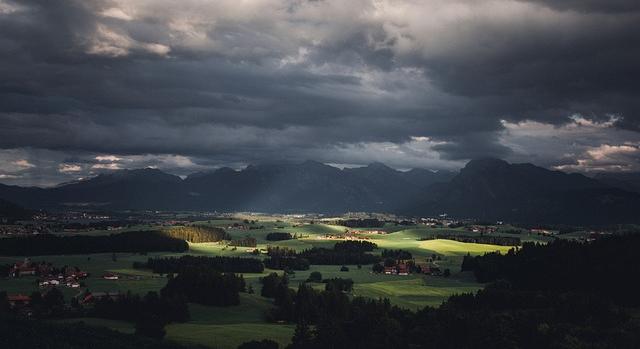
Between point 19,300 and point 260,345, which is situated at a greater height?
point 260,345

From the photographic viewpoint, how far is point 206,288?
530 ft

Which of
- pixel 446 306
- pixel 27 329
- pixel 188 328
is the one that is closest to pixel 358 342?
pixel 446 306

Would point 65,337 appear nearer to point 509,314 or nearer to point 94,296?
point 94,296

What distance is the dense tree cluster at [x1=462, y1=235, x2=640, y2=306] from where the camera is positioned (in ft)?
478

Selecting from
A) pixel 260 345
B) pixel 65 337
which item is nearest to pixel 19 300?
pixel 65 337

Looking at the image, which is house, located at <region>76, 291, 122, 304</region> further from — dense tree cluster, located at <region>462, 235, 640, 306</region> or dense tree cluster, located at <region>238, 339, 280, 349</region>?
dense tree cluster, located at <region>462, 235, 640, 306</region>

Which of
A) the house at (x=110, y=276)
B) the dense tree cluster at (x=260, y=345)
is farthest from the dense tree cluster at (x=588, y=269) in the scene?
the house at (x=110, y=276)

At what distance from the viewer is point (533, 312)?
400ft

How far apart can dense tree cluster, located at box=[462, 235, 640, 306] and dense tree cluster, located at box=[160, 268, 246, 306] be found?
87.6 meters

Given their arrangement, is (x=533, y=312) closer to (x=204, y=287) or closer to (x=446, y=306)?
(x=446, y=306)

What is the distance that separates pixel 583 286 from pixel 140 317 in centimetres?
11417

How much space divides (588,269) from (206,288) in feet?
351

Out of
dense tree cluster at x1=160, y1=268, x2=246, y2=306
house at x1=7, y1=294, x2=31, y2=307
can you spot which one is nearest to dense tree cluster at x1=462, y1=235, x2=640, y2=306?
dense tree cluster at x1=160, y1=268, x2=246, y2=306

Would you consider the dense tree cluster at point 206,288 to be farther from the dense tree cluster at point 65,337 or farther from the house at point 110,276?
the dense tree cluster at point 65,337
